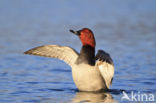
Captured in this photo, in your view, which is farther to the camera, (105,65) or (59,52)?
(59,52)

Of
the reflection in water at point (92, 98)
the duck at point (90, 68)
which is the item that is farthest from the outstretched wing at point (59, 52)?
the reflection in water at point (92, 98)

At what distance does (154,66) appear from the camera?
1174 cm

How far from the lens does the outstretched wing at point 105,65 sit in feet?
28.1

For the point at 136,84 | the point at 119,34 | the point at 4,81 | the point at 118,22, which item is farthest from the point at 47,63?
the point at 118,22

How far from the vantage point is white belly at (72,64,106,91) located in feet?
27.7

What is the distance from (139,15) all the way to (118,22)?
211 cm

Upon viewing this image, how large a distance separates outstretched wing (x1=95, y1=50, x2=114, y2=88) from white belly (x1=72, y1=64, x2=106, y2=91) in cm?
13

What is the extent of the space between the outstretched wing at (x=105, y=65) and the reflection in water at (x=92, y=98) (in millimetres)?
382

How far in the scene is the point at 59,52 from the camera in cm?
937

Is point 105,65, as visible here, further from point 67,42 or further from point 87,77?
point 67,42

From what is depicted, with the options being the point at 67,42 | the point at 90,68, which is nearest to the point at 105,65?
the point at 90,68

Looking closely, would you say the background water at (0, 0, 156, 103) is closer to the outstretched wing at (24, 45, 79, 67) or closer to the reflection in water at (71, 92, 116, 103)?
the reflection in water at (71, 92, 116, 103)

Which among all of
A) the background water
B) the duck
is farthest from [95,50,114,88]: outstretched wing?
the background water

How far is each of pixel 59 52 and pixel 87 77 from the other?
117cm
